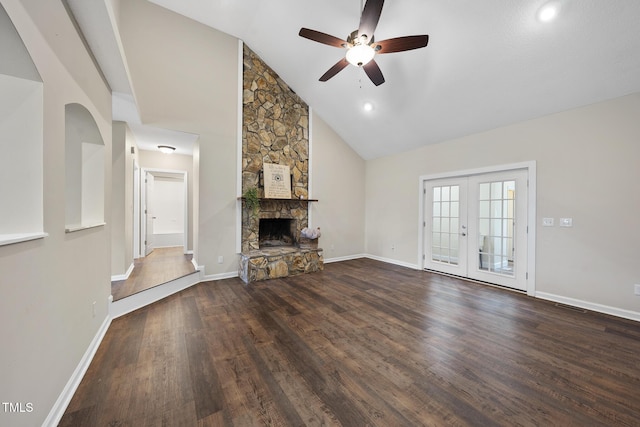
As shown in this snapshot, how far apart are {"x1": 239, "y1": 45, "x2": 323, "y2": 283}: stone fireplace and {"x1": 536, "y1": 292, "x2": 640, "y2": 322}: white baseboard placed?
3.72 m

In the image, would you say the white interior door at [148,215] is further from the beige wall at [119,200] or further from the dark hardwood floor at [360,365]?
the dark hardwood floor at [360,365]

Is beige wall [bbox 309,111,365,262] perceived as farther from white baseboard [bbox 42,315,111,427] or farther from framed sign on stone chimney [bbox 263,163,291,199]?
white baseboard [bbox 42,315,111,427]

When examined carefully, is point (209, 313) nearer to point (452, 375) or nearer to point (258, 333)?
point (258, 333)

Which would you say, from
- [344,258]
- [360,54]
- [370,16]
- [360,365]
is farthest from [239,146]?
[360,365]

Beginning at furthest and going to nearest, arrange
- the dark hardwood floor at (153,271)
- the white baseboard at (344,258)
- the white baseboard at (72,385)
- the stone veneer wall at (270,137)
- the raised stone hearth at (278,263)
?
the white baseboard at (344,258), the stone veneer wall at (270,137), the raised stone hearth at (278,263), the dark hardwood floor at (153,271), the white baseboard at (72,385)

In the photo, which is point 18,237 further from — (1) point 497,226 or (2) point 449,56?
(1) point 497,226

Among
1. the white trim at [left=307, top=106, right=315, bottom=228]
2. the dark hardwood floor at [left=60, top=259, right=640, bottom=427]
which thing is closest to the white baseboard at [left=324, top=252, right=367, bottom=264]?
the white trim at [left=307, top=106, right=315, bottom=228]

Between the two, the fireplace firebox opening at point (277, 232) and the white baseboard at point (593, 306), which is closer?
the white baseboard at point (593, 306)


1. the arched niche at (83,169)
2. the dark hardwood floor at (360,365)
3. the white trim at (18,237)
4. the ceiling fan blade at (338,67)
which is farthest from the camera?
the ceiling fan blade at (338,67)

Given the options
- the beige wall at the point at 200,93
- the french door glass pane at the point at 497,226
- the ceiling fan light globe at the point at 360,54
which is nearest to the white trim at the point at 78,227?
the beige wall at the point at 200,93

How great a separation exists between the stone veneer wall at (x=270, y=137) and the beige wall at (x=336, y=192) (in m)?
0.28

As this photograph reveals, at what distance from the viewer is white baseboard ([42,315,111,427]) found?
1.41 metres

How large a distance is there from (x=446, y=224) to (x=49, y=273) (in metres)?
5.50

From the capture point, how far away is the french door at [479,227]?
3850mm
